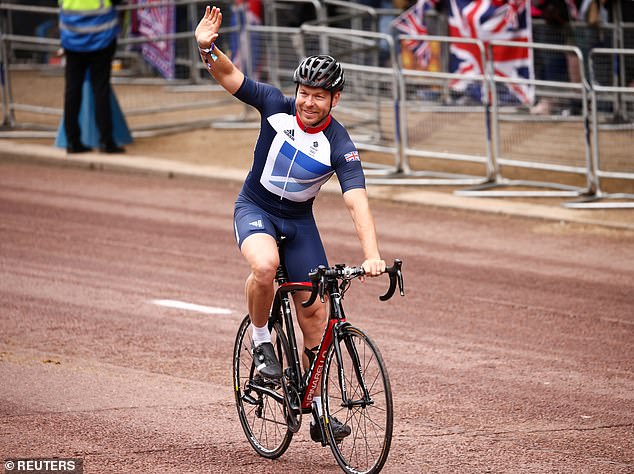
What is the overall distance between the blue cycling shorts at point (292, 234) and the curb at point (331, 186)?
7066 mm

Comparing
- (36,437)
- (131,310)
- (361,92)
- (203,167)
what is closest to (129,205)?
(203,167)

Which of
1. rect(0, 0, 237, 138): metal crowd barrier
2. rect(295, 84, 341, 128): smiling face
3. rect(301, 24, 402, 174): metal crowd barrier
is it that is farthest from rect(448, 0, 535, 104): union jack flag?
rect(295, 84, 341, 128): smiling face

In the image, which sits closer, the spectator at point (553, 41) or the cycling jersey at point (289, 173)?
the cycling jersey at point (289, 173)

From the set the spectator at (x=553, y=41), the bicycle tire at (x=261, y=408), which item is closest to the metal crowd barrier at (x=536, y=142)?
the spectator at (x=553, y=41)

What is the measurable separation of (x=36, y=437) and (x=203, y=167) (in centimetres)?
1002

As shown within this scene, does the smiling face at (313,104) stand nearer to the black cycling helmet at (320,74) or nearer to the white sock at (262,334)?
the black cycling helmet at (320,74)

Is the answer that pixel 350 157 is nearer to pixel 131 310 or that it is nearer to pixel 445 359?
pixel 445 359

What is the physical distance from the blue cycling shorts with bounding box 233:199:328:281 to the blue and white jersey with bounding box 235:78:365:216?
6 centimetres

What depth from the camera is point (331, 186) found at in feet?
50.5

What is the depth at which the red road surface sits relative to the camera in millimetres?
6941

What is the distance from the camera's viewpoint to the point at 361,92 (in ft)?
54.0

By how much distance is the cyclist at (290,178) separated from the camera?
21.3 ft

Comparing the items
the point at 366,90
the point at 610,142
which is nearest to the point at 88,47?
the point at 366,90

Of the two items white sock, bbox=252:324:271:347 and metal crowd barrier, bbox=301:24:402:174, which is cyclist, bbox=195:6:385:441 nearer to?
white sock, bbox=252:324:271:347
